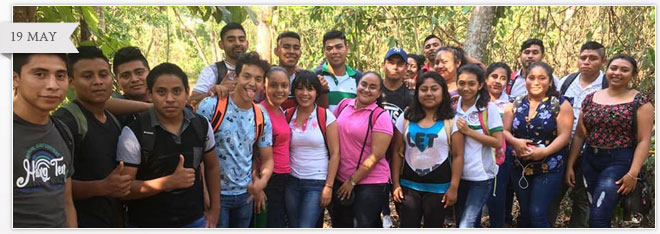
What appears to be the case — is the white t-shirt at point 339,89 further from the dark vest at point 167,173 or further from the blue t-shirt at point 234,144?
the dark vest at point 167,173

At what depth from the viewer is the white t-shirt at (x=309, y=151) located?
3.64 meters

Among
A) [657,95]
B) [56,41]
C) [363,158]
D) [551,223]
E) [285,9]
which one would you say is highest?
[285,9]

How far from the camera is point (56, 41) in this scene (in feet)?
9.10

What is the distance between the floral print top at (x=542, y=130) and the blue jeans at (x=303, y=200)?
1488 millimetres

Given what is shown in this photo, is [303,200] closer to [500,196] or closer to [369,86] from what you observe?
[369,86]

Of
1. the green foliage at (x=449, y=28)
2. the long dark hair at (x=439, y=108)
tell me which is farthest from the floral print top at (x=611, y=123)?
the long dark hair at (x=439, y=108)

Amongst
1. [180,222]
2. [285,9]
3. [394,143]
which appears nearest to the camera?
[180,222]

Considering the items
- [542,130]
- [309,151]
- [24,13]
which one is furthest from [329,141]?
[24,13]

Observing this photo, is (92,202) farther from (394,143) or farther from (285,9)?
(285,9)

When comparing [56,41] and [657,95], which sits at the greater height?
[56,41]

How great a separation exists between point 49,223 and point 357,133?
195 cm

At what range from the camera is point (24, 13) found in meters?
3.03

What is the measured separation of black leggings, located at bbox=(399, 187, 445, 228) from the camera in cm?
372

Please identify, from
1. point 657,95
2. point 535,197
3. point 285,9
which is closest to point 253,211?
point 535,197
